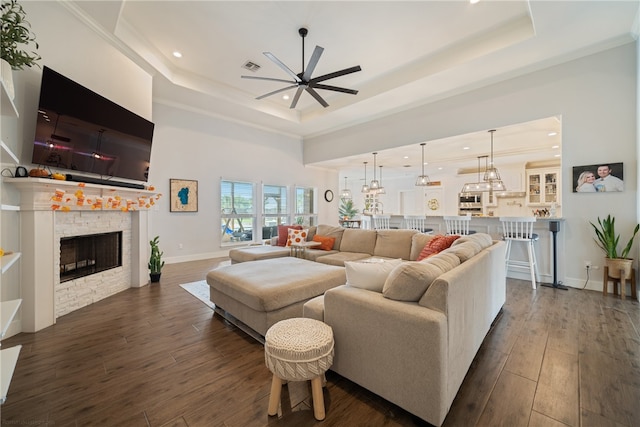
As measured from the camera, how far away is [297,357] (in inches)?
56.7

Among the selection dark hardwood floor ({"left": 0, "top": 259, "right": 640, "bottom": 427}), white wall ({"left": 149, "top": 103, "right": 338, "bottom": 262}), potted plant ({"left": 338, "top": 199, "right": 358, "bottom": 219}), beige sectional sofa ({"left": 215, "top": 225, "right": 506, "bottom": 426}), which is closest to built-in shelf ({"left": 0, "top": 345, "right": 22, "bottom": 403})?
dark hardwood floor ({"left": 0, "top": 259, "right": 640, "bottom": 427})

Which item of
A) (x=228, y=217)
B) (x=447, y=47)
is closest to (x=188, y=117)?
(x=228, y=217)

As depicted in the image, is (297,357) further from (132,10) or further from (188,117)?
(188,117)

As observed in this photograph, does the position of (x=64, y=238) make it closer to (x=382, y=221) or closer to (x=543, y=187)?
(x=382, y=221)

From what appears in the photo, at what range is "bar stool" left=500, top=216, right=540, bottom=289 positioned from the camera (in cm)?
398

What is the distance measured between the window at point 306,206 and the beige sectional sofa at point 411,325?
6.72 m

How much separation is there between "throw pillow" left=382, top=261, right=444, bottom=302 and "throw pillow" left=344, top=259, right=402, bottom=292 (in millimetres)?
154

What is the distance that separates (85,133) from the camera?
10.3 ft

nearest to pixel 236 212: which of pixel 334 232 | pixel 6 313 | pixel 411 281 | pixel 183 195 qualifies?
pixel 183 195

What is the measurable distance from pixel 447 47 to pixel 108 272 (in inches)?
241

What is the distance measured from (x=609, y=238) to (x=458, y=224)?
6.18ft

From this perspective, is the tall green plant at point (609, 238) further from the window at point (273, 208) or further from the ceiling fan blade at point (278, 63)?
the window at point (273, 208)

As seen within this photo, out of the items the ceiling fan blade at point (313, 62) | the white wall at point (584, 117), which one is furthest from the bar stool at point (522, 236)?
the ceiling fan blade at point (313, 62)

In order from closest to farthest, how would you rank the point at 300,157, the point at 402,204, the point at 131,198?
the point at 131,198 < the point at 300,157 < the point at 402,204
